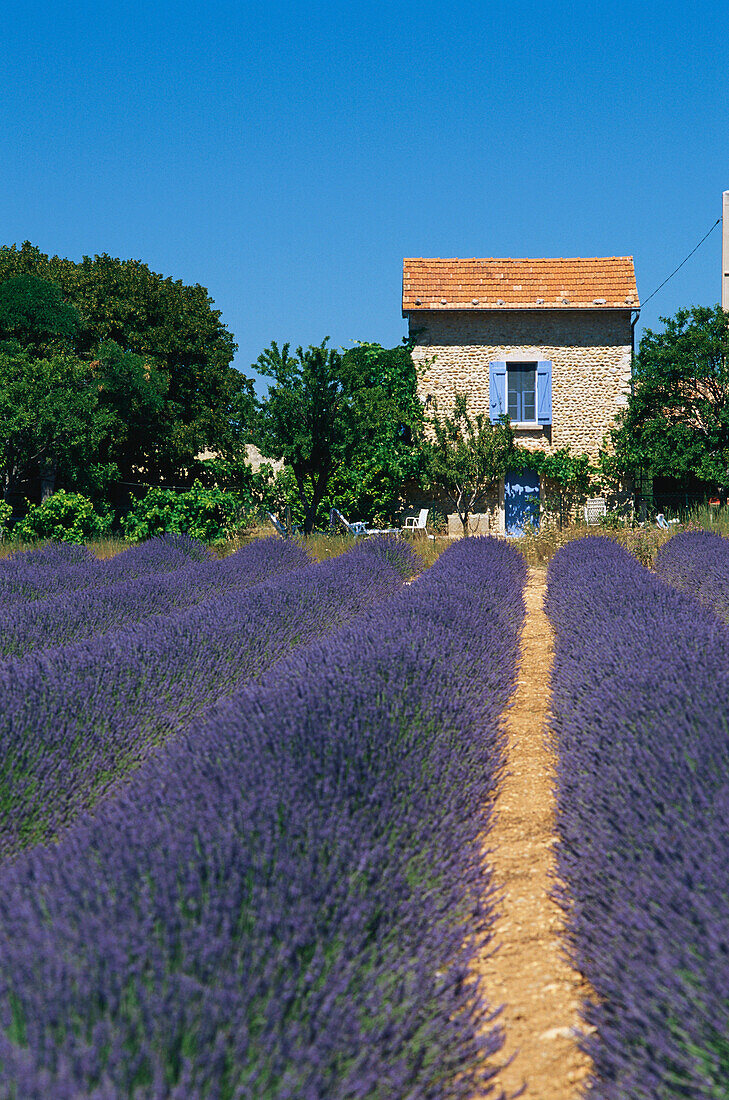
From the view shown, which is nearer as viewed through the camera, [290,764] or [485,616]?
[290,764]

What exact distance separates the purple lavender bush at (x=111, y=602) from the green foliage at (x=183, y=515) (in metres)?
5.34

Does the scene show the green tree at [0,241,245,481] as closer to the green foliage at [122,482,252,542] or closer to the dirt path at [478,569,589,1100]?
the green foliage at [122,482,252,542]

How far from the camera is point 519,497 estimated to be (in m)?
17.0

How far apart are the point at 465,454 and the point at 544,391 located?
2122mm

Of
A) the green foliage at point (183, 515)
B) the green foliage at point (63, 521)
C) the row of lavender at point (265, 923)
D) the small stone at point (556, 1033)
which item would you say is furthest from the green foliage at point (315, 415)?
the small stone at point (556, 1033)

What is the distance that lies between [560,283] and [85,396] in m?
9.34

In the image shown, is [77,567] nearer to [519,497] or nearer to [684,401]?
[519,497]

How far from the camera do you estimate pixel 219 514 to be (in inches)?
561

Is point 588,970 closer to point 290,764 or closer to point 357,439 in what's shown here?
point 290,764

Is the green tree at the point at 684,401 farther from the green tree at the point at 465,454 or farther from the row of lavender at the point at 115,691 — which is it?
the row of lavender at the point at 115,691

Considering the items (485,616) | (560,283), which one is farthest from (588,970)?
(560,283)

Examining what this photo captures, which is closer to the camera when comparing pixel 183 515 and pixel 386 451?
pixel 183 515

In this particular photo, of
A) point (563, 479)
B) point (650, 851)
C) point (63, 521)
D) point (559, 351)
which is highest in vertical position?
point (559, 351)

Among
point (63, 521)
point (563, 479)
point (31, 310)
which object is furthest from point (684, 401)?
point (31, 310)
